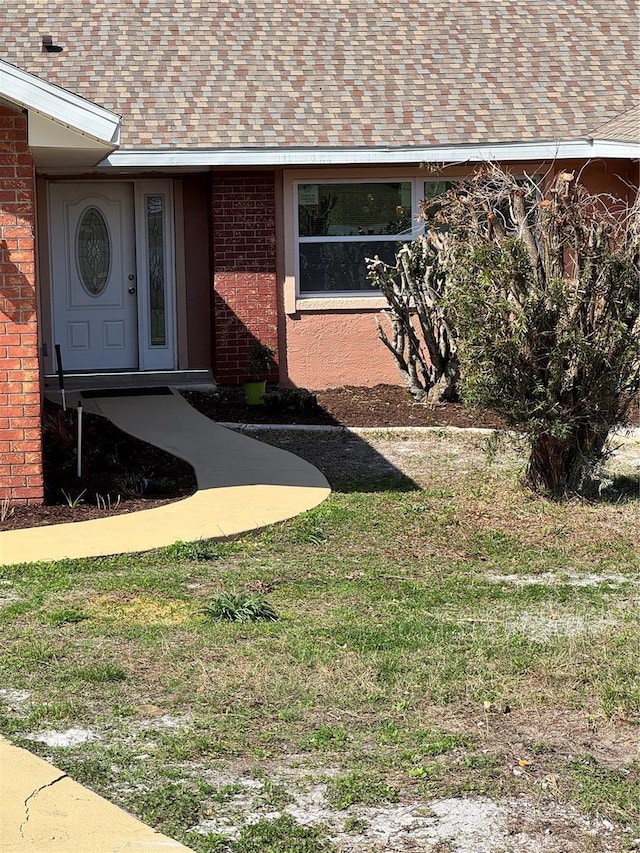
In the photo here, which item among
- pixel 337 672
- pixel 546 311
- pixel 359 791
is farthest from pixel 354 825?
pixel 546 311

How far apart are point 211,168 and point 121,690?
34.0 ft

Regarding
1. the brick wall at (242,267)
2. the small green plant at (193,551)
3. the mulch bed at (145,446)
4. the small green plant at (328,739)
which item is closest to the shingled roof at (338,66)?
the brick wall at (242,267)

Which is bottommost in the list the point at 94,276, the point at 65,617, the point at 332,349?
the point at 65,617

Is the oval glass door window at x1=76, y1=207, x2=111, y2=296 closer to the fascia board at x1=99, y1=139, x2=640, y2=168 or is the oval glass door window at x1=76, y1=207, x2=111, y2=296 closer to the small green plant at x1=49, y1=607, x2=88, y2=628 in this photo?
the fascia board at x1=99, y1=139, x2=640, y2=168

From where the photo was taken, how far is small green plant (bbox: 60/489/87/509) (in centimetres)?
865

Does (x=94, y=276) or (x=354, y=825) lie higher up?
(x=94, y=276)

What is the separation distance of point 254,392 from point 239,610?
7807mm

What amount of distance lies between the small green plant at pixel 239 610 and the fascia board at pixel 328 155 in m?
8.80

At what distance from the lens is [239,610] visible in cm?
615

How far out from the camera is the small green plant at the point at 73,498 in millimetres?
8648

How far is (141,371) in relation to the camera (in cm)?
1564

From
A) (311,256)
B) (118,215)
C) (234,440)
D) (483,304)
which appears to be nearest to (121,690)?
(483,304)

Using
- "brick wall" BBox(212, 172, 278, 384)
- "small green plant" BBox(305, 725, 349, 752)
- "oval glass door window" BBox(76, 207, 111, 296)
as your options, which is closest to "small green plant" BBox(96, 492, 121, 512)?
"small green plant" BBox(305, 725, 349, 752)

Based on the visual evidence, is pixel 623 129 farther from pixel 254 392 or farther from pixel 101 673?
pixel 101 673
